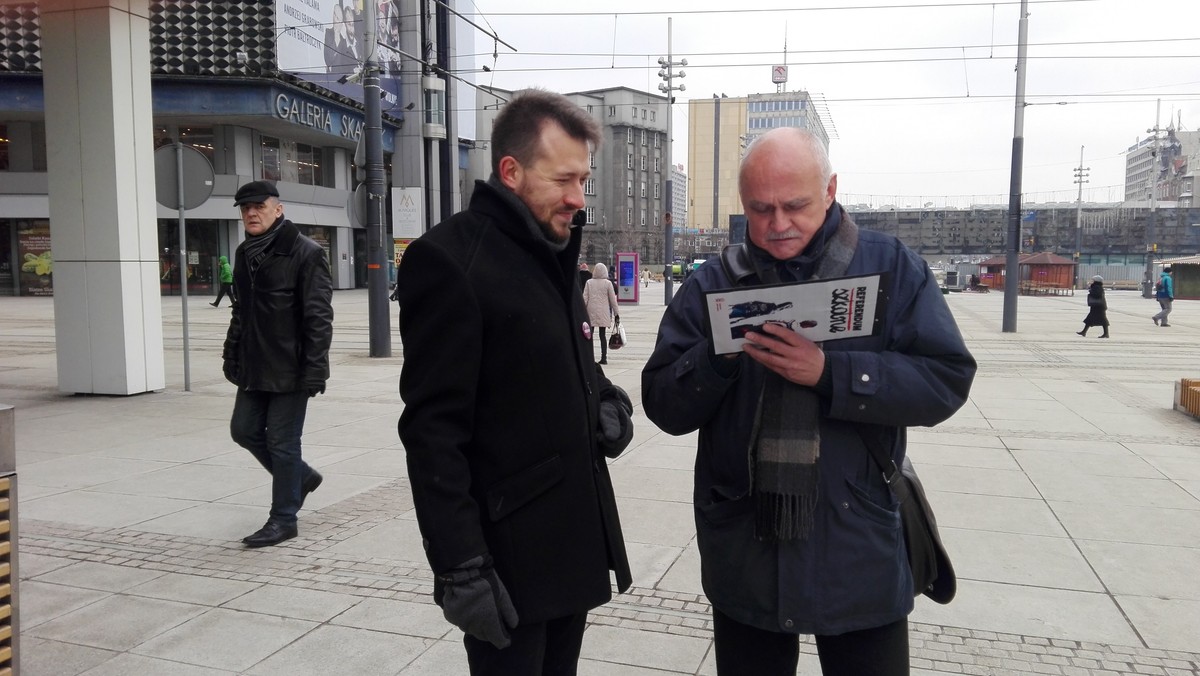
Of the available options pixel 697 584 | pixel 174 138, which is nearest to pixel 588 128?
pixel 697 584

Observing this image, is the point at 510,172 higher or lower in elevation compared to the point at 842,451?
higher

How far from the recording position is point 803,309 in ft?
6.56

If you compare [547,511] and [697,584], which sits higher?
[547,511]

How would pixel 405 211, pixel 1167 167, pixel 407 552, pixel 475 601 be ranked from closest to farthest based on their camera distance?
1. pixel 475 601
2. pixel 407 552
3. pixel 405 211
4. pixel 1167 167

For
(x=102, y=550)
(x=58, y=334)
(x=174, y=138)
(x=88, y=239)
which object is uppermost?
(x=174, y=138)

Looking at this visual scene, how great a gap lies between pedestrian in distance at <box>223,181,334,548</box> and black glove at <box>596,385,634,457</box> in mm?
2853

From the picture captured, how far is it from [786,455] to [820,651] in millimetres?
579

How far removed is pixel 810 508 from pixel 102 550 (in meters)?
4.29

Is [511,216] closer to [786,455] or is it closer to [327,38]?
[786,455]

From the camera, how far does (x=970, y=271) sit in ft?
230

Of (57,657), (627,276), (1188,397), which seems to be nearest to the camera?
(57,657)

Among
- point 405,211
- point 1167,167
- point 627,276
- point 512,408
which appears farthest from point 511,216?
point 1167,167

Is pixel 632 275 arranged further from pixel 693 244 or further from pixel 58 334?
pixel 693 244

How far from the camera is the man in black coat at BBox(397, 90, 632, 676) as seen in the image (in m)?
1.99
